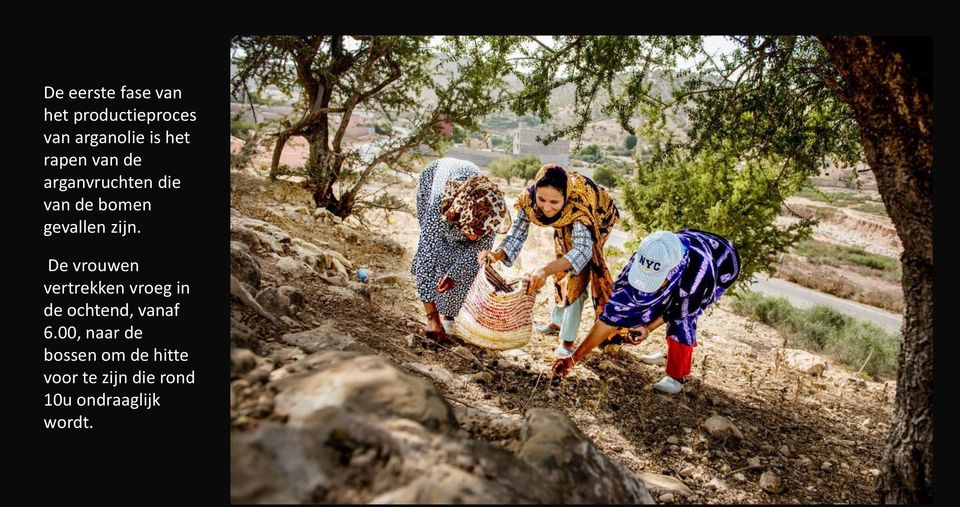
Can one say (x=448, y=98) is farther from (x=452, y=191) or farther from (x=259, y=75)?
(x=452, y=191)

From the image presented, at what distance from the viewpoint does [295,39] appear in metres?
7.08

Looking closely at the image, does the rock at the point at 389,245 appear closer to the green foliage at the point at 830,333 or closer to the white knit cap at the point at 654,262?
the green foliage at the point at 830,333

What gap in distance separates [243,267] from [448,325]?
171 centimetres

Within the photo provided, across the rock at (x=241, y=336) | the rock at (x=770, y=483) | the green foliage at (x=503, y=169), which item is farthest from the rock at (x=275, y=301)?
the green foliage at (x=503, y=169)

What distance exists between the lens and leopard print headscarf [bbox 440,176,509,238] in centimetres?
427

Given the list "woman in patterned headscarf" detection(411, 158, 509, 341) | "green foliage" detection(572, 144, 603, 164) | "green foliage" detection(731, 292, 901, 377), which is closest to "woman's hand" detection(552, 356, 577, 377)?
"woman in patterned headscarf" detection(411, 158, 509, 341)

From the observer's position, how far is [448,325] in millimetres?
4820

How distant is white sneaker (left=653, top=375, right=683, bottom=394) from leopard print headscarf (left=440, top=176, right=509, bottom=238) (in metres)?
1.76

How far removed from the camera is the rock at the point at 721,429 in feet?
12.3

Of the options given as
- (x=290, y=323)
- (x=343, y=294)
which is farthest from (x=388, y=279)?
(x=290, y=323)

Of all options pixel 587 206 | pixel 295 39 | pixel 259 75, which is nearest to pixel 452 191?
pixel 587 206

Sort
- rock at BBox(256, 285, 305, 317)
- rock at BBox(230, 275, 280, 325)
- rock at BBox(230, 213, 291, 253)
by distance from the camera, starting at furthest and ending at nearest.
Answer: rock at BBox(230, 213, 291, 253), rock at BBox(256, 285, 305, 317), rock at BBox(230, 275, 280, 325)

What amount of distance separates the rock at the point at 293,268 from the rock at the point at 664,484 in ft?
11.2

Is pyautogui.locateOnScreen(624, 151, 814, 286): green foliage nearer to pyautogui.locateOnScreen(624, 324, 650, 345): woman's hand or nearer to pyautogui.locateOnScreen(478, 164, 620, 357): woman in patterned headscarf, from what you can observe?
pyautogui.locateOnScreen(478, 164, 620, 357): woman in patterned headscarf
